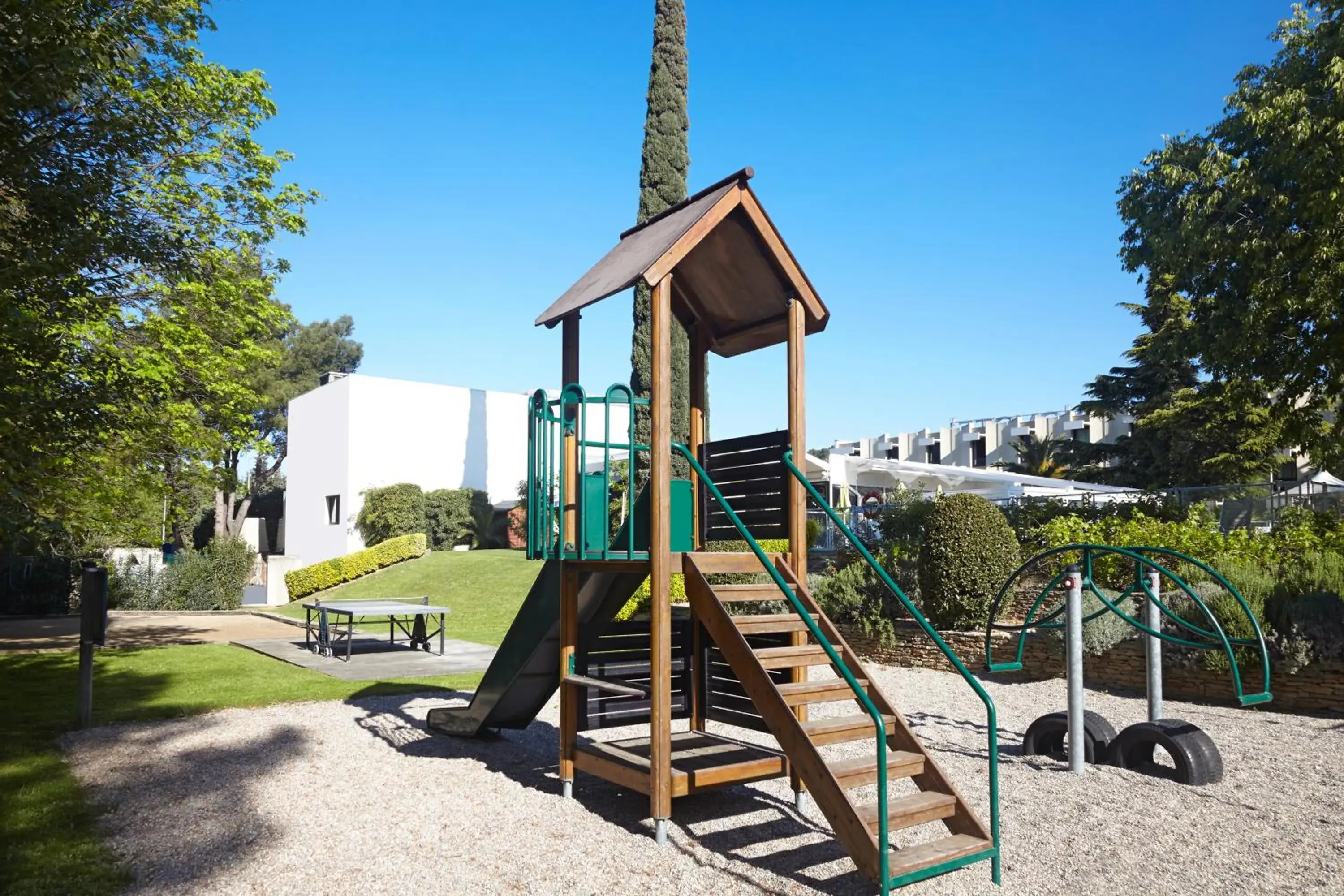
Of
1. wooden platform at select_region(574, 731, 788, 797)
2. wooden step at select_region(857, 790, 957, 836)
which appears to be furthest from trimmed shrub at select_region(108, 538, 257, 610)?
wooden step at select_region(857, 790, 957, 836)

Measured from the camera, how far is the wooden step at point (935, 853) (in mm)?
4379

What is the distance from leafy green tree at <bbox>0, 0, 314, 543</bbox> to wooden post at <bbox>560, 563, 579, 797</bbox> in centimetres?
406

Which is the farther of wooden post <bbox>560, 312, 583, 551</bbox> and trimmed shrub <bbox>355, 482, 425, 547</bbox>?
trimmed shrub <bbox>355, 482, 425, 547</bbox>

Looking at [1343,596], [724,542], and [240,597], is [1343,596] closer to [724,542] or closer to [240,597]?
[724,542]

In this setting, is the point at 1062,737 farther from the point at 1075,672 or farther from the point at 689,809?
the point at 689,809

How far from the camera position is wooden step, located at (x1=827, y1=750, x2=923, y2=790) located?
15.8ft

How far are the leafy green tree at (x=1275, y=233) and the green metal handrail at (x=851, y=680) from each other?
1132cm

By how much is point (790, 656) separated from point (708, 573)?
142cm

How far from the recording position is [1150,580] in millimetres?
7586

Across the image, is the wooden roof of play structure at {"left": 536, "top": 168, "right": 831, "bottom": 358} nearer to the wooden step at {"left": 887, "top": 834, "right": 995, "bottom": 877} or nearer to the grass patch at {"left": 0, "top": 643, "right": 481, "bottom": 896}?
the wooden step at {"left": 887, "top": 834, "right": 995, "bottom": 877}

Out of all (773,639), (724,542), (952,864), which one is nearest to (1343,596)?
(773,639)

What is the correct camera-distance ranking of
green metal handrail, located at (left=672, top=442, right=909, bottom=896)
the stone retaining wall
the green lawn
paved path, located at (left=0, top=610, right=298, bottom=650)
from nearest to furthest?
green metal handrail, located at (left=672, top=442, right=909, bottom=896)
the stone retaining wall
paved path, located at (left=0, top=610, right=298, bottom=650)
the green lawn

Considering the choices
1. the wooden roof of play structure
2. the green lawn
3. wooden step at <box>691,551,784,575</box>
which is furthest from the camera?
the green lawn

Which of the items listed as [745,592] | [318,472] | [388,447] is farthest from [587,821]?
[318,472]
